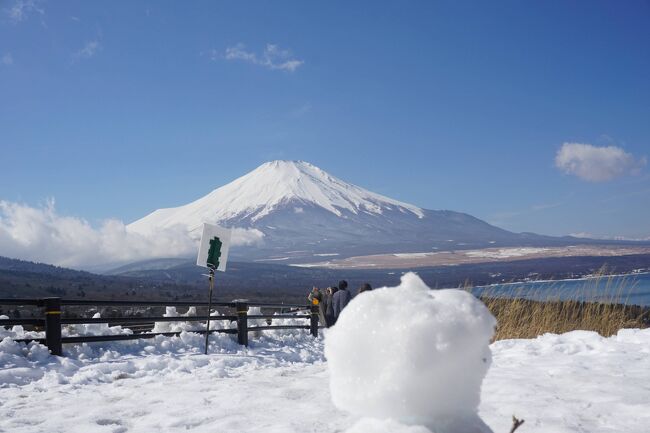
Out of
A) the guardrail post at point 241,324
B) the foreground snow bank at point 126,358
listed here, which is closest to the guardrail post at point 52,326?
the foreground snow bank at point 126,358

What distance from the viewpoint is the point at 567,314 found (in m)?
9.63

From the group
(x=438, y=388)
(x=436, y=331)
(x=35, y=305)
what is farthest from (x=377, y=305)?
(x=35, y=305)

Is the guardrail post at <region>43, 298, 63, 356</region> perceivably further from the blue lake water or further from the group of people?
the blue lake water

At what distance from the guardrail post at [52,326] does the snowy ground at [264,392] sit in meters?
0.28

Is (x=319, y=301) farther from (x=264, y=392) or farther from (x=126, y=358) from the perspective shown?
(x=264, y=392)

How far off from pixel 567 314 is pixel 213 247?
281 inches

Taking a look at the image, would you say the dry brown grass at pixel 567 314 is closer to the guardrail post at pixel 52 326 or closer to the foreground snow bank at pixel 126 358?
the foreground snow bank at pixel 126 358

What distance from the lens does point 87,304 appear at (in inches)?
371

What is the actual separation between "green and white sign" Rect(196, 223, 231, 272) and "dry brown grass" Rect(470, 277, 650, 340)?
574 cm

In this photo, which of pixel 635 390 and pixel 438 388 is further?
pixel 635 390

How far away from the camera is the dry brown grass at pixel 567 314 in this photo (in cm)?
892

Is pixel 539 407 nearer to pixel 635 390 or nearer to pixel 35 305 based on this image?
pixel 635 390

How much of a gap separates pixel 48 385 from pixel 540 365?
6.10 m

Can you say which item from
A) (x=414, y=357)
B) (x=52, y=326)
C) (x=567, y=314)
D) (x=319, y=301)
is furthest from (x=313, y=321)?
(x=414, y=357)
